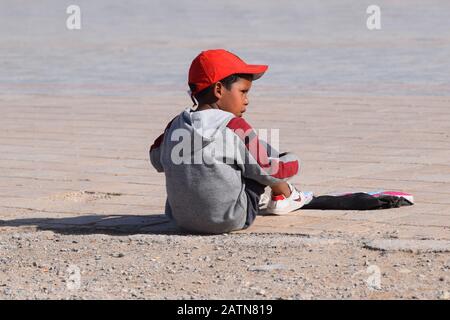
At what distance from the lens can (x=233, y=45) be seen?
730 inches

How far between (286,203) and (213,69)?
3.40 ft

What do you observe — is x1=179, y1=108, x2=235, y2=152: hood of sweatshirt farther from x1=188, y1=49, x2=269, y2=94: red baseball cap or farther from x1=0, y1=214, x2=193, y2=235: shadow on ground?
x1=0, y1=214, x2=193, y2=235: shadow on ground

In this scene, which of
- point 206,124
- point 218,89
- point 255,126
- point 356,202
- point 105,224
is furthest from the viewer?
point 255,126

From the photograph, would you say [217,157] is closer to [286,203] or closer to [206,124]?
[206,124]

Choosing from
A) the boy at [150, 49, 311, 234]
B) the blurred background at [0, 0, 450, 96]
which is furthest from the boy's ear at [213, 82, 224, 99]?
the blurred background at [0, 0, 450, 96]

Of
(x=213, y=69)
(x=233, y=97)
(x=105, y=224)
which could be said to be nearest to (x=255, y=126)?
(x=105, y=224)

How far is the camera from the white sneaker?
6.96 meters

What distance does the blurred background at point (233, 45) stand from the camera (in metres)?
14.5

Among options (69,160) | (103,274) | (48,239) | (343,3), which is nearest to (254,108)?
(69,160)

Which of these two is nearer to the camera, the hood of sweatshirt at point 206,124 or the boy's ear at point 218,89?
the hood of sweatshirt at point 206,124

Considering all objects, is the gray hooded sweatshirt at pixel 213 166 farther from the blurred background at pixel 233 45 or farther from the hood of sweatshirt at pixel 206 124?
the blurred background at pixel 233 45

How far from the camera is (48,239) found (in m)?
6.61

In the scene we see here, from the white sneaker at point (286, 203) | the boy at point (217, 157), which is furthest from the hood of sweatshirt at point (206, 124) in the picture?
the white sneaker at point (286, 203)
